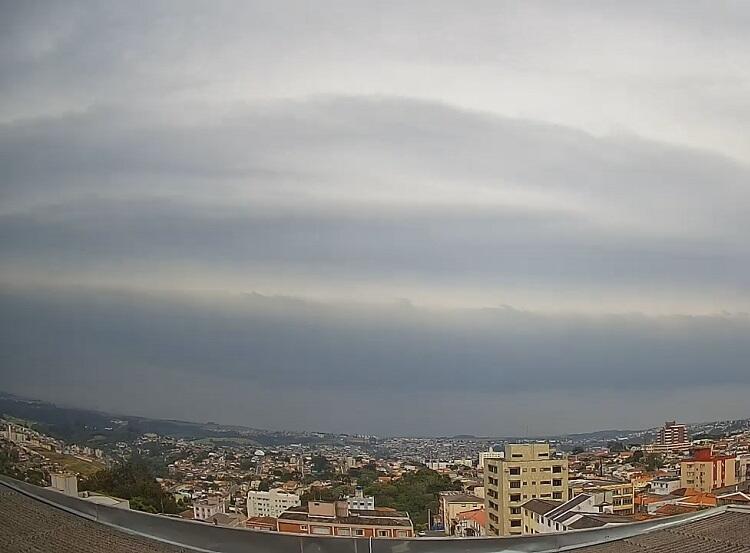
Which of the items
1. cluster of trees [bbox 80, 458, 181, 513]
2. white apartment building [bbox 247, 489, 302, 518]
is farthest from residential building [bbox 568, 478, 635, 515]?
cluster of trees [bbox 80, 458, 181, 513]

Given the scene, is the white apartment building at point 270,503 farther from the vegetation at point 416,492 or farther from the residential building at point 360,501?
the vegetation at point 416,492

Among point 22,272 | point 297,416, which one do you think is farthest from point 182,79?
point 297,416

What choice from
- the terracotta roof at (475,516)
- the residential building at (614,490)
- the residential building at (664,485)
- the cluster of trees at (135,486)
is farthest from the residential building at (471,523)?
the cluster of trees at (135,486)

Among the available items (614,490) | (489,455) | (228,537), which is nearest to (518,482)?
(489,455)

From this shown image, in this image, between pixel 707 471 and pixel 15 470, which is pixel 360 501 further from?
pixel 15 470

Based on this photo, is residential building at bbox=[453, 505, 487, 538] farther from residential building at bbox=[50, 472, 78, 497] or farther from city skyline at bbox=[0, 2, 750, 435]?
residential building at bbox=[50, 472, 78, 497]
